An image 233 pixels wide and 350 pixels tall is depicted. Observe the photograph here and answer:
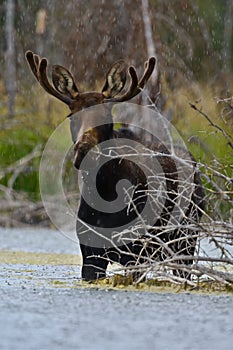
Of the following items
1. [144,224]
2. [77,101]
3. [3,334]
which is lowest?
[3,334]

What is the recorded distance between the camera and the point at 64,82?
8.14 meters

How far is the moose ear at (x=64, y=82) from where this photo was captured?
26.5ft

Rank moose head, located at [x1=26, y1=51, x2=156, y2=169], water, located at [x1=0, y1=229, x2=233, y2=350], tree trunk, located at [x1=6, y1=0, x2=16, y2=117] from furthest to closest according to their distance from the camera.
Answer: tree trunk, located at [x1=6, y1=0, x2=16, y2=117] → moose head, located at [x1=26, y1=51, x2=156, y2=169] → water, located at [x1=0, y1=229, x2=233, y2=350]

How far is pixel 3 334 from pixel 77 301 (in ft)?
4.21

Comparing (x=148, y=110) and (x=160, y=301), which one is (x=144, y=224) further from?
(x=148, y=110)

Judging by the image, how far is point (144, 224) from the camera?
23.9 feet

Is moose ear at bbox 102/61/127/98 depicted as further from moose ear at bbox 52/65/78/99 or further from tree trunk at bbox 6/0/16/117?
tree trunk at bbox 6/0/16/117

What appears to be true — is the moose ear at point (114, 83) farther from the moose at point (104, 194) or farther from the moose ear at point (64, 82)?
the moose ear at point (64, 82)

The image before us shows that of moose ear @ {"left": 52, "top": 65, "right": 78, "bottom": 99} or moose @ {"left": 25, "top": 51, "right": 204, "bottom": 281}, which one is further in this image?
moose ear @ {"left": 52, "top": 65, "right": 78, "bottom": 99}

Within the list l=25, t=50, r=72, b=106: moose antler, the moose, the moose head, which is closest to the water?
the moose

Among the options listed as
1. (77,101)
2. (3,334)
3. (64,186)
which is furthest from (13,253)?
(3,334)

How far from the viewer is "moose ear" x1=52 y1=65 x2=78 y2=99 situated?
26.5 ft

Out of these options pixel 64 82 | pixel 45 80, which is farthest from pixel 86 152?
pixel 45 80

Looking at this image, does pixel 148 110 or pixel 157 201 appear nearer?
pixel 157 201
